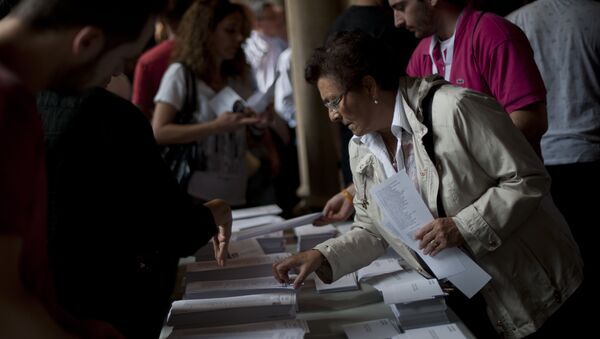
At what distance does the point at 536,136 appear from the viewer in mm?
2131

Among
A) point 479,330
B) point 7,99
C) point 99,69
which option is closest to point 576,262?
point 479,330

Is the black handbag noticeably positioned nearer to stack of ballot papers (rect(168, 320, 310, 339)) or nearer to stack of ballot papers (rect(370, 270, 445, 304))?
stack of ballot papers (rect(370, 270, 445, 304))

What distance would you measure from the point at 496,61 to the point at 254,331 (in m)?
1.18

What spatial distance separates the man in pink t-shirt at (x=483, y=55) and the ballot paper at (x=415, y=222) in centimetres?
56

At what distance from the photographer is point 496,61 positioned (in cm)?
217

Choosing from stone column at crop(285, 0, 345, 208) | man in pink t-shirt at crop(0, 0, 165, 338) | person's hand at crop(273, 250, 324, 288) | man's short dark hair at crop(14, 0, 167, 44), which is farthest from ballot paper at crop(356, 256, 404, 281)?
stone column at crop(285, 0, 345, 208)

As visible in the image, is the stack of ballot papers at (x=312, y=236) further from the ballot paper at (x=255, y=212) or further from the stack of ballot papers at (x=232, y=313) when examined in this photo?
the stack of ballot papers at (x=232, y=313)

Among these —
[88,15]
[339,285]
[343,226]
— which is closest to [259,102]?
[343,226]

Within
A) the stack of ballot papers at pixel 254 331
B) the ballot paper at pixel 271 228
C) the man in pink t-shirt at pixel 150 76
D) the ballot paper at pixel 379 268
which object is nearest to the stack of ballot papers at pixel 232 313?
the stack of ballot papers at pixel 254 331

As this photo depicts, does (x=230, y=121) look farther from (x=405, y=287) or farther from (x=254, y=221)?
(x=405, y=287)

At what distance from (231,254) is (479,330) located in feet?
2.87

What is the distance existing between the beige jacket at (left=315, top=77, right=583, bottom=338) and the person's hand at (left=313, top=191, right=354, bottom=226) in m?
0.64

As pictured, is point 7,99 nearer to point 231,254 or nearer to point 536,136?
point 231,254

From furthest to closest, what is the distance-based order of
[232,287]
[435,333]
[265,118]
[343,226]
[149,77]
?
[149,77] < [265,118] < [343,226] < [232,287] < [435,333]
